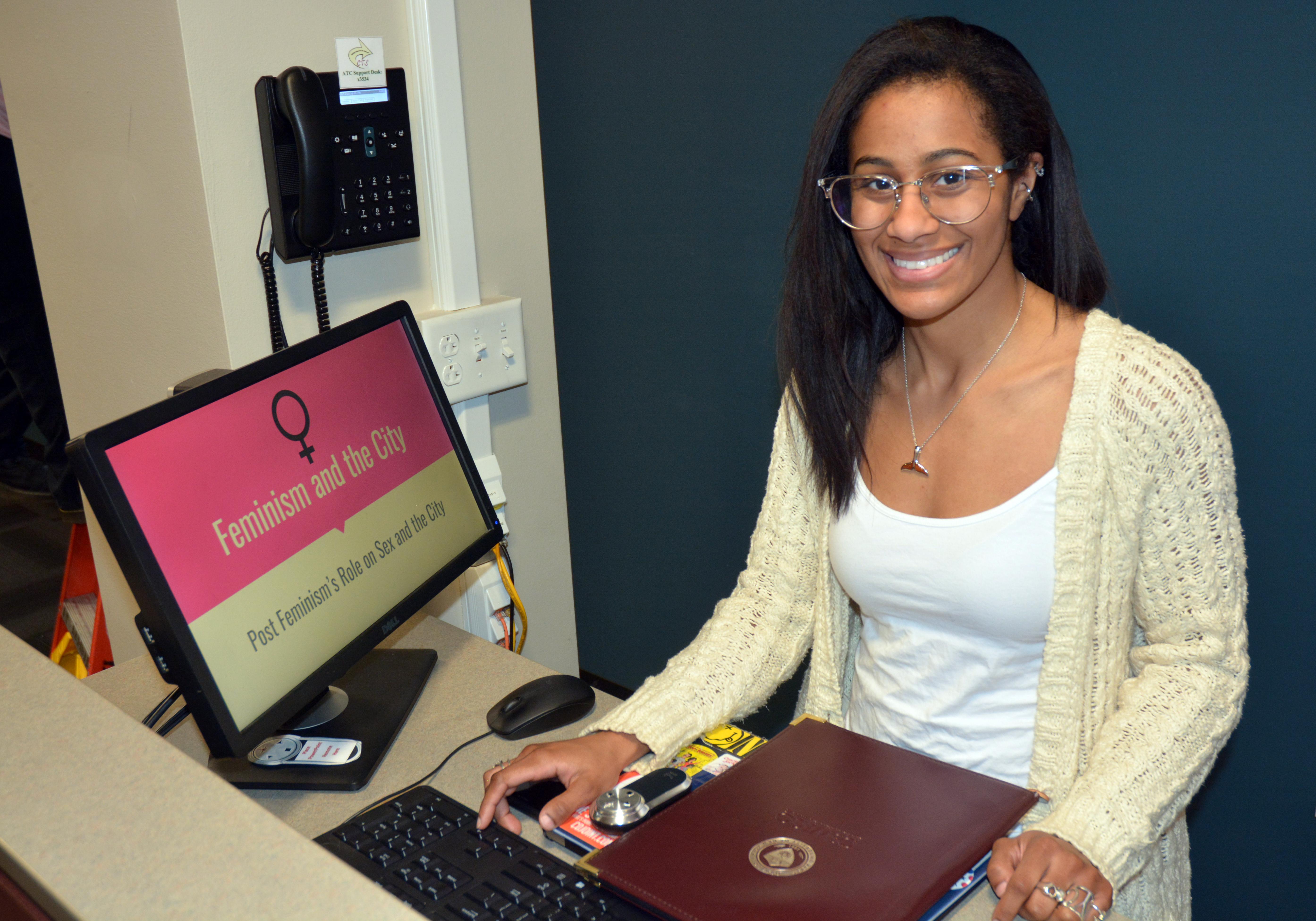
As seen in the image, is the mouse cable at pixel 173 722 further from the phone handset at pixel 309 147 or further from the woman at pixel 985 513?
the phone handset at pixel 309 147

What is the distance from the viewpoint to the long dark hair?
1158mm

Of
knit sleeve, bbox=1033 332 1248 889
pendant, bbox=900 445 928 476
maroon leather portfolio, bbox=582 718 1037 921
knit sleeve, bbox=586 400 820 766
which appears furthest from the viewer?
pendant, bbox=900 445 928 476

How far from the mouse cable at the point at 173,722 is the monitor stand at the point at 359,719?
10cm

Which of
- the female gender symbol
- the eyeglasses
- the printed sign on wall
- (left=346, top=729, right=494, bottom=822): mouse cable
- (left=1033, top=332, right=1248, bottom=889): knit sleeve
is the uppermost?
the printed sign on wall

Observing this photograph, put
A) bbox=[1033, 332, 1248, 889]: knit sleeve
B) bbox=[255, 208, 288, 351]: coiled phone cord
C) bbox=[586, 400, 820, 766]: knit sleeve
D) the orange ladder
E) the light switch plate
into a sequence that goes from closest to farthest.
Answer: bbox=[1033, 332, 1248, 889]: knit sleeve
bbox=[586, 400, 820, 766]: knit sleeve
bbox=[255, 208, 288, 351]: coiled phone cord
the light switch plate
the orange ladder

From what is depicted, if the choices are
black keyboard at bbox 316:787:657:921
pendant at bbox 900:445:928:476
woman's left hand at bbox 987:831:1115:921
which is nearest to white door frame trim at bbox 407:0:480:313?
pendant at bbox 900:445:928:476

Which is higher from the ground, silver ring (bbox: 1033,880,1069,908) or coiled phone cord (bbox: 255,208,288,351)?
coiled phone cord (bbox: 255,208,288,351)

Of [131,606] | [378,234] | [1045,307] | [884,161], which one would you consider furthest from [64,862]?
[131,606]

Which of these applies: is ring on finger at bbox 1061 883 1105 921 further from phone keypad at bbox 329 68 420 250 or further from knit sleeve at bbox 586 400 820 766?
phone keypad at bbox 329 68 420 250

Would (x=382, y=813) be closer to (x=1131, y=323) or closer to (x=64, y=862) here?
(x=64, y=862)

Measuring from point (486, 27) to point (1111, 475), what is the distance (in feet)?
4.30

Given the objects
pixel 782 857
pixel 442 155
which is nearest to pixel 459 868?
pixel 782 857

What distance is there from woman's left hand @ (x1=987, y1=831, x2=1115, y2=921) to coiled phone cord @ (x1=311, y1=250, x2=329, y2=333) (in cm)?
119

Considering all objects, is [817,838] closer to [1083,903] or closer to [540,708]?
[1083,903]
